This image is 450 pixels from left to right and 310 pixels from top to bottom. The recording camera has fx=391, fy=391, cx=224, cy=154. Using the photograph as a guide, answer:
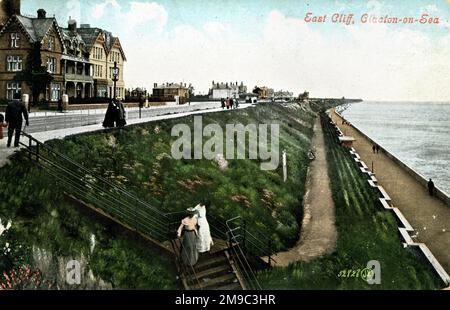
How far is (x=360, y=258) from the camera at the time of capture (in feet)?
33.7

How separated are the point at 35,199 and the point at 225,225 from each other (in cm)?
499

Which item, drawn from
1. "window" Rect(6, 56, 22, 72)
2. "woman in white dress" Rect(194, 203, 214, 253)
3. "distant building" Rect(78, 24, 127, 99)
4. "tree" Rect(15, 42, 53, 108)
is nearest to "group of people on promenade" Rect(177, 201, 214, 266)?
"woman in white dress" Rect(194, 203, 214, 253)

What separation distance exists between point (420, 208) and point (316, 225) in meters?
8.10

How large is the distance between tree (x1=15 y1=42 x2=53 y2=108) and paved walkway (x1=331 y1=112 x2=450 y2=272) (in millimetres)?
15563

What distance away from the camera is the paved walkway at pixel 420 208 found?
1386 cm

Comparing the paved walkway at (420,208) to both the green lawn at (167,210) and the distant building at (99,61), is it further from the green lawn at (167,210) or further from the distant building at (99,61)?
the distant building at (99,61)

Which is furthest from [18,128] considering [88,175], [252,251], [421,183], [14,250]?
[421,183]

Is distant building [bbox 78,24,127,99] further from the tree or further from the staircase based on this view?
the staircase

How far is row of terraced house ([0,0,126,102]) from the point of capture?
53.4 ft

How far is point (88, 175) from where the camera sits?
395 inches

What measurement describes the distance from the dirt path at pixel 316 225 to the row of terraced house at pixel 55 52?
8.81m

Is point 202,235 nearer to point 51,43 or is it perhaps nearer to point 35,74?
point 35,74

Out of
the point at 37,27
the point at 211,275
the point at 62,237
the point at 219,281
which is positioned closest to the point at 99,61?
the point at 37,27

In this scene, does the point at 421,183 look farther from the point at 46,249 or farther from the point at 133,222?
the point at 46,249
